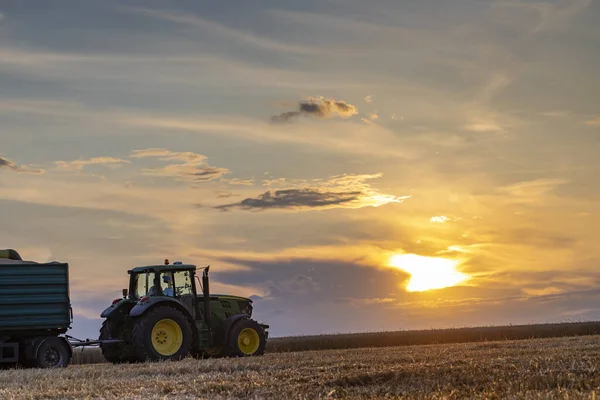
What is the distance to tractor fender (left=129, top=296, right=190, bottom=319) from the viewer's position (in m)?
24.2

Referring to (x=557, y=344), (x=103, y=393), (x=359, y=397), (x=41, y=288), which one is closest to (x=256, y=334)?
(x=41, y=288)

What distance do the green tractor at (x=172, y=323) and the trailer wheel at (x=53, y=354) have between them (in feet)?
3.84

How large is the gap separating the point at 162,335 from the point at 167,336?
0.55 feet

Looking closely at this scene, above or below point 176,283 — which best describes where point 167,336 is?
below

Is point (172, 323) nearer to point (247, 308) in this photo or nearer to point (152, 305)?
point (152, 305)

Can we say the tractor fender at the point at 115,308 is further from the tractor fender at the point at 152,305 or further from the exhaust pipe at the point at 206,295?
the exhaust pipe at the point at 206,295

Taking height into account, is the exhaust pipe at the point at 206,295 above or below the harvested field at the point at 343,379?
above

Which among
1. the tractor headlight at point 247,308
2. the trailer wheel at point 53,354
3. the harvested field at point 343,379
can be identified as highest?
the tractor headlight at point 247,308

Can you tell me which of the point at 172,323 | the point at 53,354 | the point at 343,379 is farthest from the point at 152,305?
the point at 343,379

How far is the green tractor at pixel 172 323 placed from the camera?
80.1 feet

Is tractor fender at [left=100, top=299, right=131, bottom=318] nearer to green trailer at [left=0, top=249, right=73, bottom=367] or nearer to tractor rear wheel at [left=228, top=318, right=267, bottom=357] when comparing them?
green trailer at [left=0, top=249, right=73, bottom=367]

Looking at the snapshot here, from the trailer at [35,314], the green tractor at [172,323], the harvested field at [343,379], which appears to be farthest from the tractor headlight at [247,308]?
the harvested field at [343,379]

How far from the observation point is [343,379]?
48.1 feet

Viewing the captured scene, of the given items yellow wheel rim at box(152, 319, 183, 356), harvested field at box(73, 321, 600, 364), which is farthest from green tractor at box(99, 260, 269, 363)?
harvested field at box(73, 321, 600, 364)
